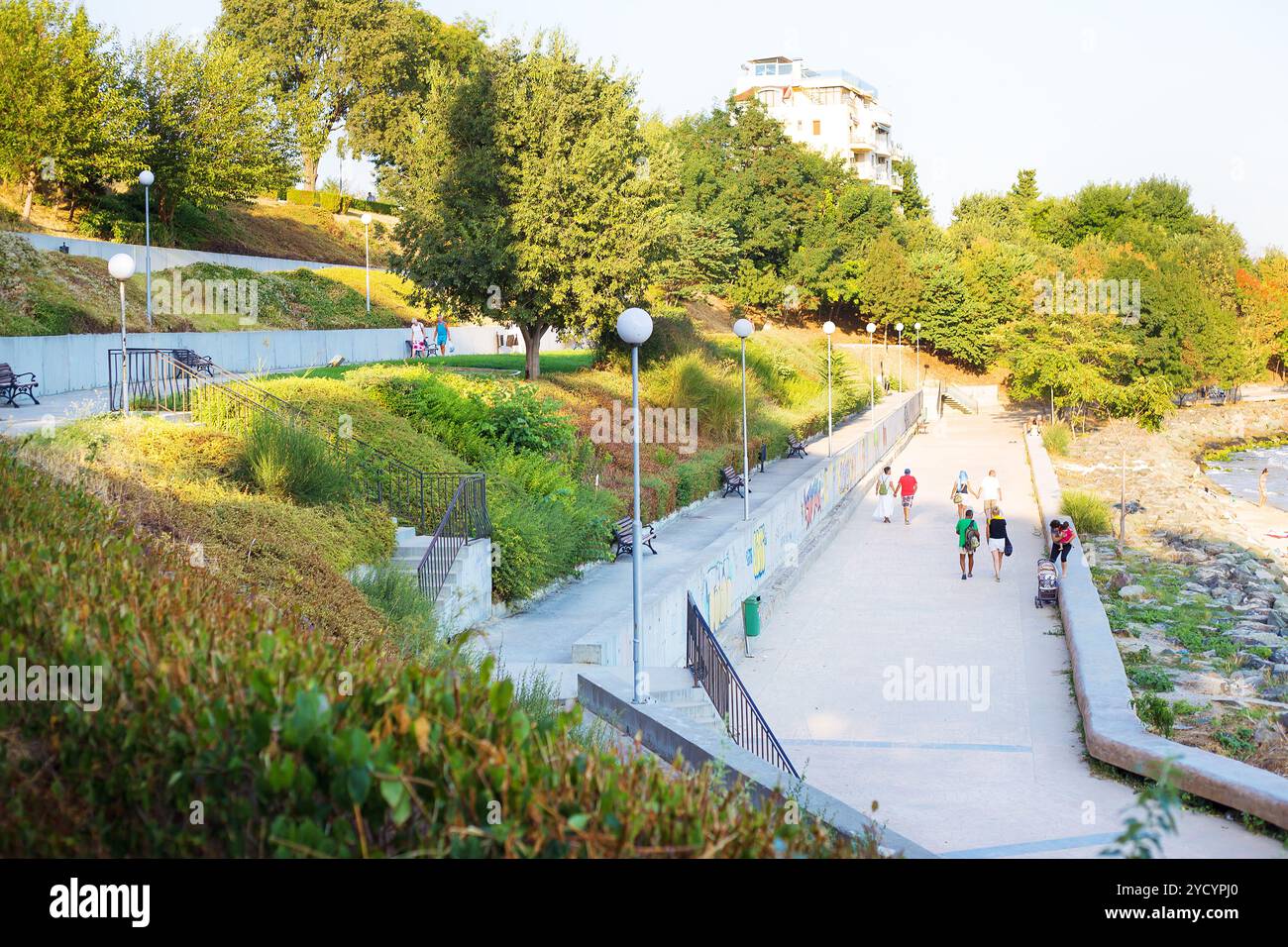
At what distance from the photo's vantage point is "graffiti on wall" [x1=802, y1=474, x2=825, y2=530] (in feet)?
92.9

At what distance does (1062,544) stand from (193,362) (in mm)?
15375

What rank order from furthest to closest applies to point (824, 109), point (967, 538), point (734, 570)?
point (824, 109), point (967, 538), point (734, 570)

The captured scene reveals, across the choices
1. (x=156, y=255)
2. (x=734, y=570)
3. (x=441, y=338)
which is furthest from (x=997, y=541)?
(x=156, y=255)

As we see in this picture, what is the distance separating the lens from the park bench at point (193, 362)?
18000mm

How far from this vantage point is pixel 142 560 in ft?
24.4

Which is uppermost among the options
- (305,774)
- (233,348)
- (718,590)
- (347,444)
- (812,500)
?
(233,348)

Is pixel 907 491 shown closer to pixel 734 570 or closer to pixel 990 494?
pixel 990 494

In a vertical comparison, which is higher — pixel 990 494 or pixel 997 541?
pixel 990 494

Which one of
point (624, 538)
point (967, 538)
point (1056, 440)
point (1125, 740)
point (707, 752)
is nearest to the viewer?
point (707, 752)

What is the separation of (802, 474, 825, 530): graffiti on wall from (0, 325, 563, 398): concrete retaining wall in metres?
12.4

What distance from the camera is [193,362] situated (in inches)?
751

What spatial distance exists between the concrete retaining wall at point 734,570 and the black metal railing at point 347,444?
2.60m

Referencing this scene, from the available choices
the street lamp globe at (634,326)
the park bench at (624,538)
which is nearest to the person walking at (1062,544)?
the park bench at (624,538)

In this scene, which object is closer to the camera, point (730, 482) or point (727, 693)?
point (727, 693)
